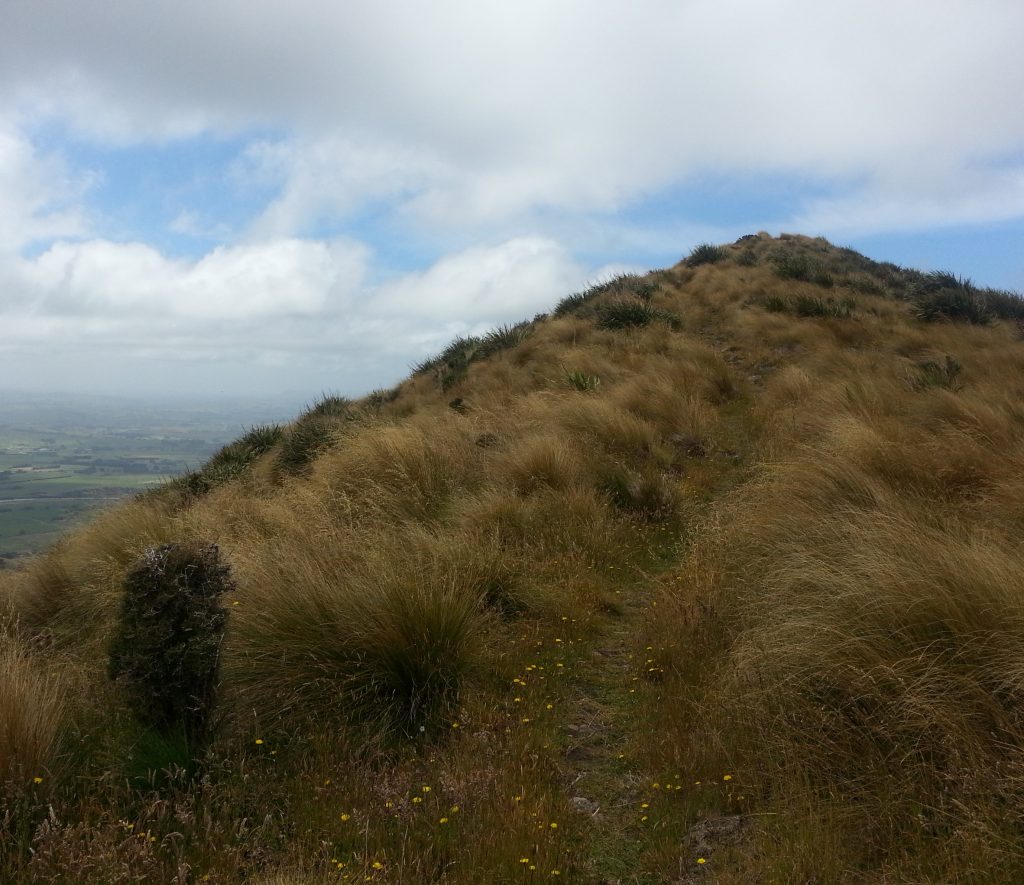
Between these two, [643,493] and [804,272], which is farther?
[804,272]

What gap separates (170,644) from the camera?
127 inches

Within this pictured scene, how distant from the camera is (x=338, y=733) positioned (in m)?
3.37

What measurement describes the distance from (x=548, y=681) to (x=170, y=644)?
6.96ft

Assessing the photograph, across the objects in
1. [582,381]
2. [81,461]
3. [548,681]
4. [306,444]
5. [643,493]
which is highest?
[582,381]

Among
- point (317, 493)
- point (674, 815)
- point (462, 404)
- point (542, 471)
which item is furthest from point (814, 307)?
point (674, 815)

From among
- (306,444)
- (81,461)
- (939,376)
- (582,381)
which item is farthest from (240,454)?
(81,461)

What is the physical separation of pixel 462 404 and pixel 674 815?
1012 centimetres

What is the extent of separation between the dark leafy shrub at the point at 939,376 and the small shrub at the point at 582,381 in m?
4.81

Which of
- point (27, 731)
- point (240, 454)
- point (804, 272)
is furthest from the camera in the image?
point (804, 272)

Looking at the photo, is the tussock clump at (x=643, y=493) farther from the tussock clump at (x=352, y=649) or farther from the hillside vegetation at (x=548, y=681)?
the tussock clump at (x=352, y=649)

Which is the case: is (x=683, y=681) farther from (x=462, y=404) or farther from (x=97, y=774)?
(x=462, y=404)

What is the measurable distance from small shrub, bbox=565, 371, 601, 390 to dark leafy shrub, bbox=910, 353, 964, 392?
4.81 meters

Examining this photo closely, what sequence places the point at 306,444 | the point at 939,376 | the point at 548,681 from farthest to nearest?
the point at 306,444 → the point at 939,376 → the point at 548,681

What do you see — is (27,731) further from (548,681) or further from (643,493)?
(643,493)
